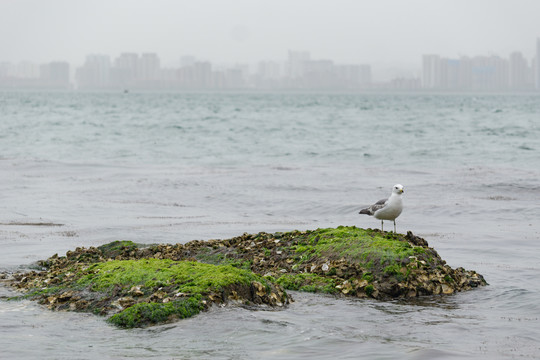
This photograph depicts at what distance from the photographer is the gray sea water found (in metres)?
8.77

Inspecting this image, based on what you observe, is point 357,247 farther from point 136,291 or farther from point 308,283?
point 136,291

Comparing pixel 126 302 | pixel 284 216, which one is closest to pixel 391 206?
pixel 126 302

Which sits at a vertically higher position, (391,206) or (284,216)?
(391,206)

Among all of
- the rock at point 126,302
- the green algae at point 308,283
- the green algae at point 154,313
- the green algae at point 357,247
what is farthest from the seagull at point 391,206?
the rock at point 126,302

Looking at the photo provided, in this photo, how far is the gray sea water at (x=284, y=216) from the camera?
345 inches

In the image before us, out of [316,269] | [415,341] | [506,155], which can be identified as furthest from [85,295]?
[506,155]

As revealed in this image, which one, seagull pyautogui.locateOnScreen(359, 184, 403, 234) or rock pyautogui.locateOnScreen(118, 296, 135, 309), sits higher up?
seagull pyautogui.locateOnScreen(359, 184, 403, 234)

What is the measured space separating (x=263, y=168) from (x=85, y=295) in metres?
22.4

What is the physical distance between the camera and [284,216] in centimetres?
Result: 1992

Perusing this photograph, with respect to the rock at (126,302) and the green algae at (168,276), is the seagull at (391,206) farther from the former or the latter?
the rock at (126,302)

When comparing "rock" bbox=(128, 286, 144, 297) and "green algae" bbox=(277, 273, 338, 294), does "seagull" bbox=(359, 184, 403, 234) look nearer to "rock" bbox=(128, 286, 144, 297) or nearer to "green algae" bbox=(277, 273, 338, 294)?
"green algae" bbox=(277, 273, 338, 294)

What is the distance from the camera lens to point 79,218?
18797 mm

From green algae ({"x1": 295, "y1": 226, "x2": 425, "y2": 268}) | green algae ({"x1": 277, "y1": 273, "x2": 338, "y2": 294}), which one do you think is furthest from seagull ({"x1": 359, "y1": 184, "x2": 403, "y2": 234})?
green algae ({"x1": 277, "y1": 273, "x2": 338, "y2": 294})

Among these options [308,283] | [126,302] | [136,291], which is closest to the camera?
[126,302]
